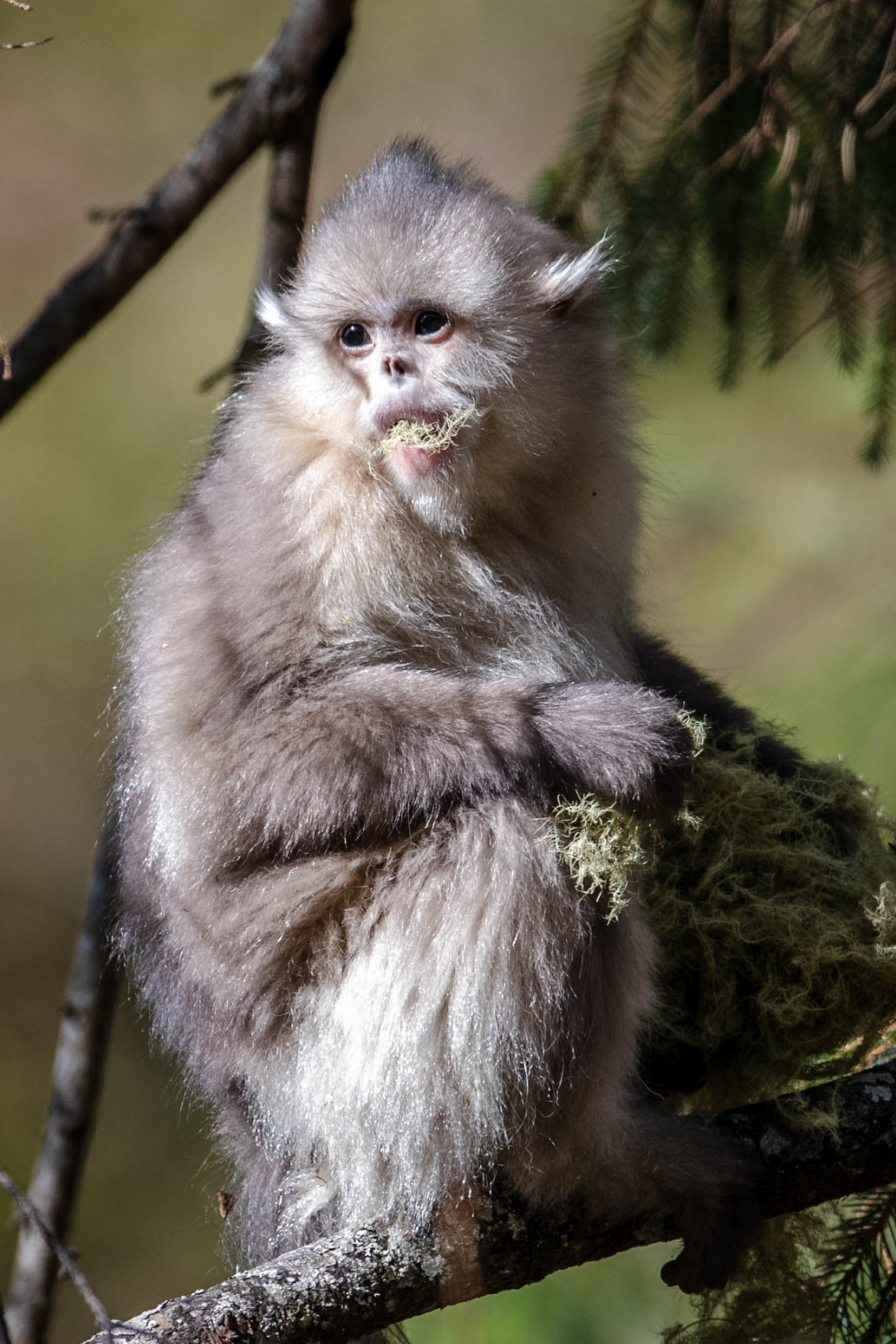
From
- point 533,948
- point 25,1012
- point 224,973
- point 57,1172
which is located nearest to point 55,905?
point 25,1012

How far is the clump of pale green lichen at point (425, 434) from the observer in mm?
2457

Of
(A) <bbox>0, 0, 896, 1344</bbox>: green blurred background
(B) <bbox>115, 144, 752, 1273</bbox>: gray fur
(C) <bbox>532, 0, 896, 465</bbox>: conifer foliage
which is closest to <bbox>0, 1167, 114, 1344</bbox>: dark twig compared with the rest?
(B) <bbox>115, 144, 752, 1273</bbox>: gray fur

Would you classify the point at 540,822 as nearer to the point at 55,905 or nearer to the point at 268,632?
the point at 268,632

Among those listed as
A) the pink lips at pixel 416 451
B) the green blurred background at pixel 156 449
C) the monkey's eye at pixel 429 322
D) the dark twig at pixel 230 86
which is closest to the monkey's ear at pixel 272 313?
the monkey's eye at pixel 429 322

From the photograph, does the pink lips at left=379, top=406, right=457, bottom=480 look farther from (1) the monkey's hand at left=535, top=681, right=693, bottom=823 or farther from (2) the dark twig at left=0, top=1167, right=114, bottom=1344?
(2) the dark twig at left=0, top=1167, right=114, bottom=1344

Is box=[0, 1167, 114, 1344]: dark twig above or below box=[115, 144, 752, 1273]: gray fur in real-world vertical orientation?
below

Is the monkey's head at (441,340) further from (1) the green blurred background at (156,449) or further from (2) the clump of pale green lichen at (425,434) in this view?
(1) the green blurred background at (156,449)

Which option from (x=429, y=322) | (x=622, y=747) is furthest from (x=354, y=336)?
(x=622, y=747)

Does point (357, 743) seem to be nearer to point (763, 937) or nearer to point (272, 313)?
point (763, 937)

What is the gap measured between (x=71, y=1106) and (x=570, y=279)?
2.57 meters

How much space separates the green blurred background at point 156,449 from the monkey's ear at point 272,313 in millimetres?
3498

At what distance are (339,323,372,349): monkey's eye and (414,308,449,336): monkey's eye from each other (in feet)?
0.34

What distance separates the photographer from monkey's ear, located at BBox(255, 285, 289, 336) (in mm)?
2744

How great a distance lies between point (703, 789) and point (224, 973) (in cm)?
104
